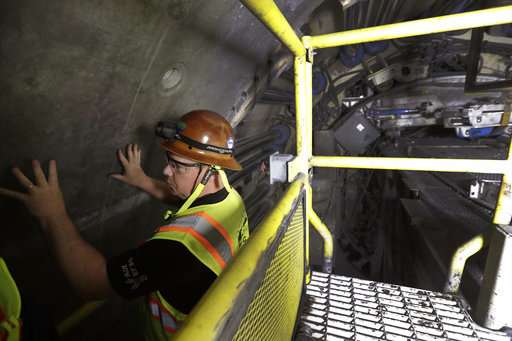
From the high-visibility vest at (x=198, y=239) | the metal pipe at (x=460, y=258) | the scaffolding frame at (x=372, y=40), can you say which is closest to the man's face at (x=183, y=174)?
the high-visibility vest at (x=198, y=239)

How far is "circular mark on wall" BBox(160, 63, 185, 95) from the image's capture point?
146 cm

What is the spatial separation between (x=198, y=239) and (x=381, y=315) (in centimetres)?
97

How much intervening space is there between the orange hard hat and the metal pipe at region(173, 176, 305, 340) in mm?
611

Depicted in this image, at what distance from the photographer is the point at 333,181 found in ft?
13.3

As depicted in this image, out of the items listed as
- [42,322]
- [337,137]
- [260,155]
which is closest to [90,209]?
[42,322]

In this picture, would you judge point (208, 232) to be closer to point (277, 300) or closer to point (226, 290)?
point (277, 300)

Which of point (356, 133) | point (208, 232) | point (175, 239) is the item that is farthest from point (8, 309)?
point (356, 133)

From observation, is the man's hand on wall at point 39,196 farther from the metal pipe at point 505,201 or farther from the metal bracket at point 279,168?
the metal pipe at point 505,201

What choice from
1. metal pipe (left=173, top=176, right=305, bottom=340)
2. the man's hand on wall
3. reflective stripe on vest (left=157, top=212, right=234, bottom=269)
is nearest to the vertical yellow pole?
reflective stripe on vest (left=157, top=212, right=234, bottom=269)

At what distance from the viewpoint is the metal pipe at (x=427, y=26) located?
0.97 m

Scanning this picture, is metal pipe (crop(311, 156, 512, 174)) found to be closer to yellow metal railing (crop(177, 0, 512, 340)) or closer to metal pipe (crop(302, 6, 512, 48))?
yellow metal railing (crop(177, 0, 512, 340))

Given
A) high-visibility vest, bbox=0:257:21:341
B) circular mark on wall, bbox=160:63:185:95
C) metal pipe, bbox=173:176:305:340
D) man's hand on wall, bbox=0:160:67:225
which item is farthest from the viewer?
circular mark on wall, bbox=160:63:185:95

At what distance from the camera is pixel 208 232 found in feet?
3.38

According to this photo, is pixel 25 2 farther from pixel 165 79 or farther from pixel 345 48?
pixel 345 48
